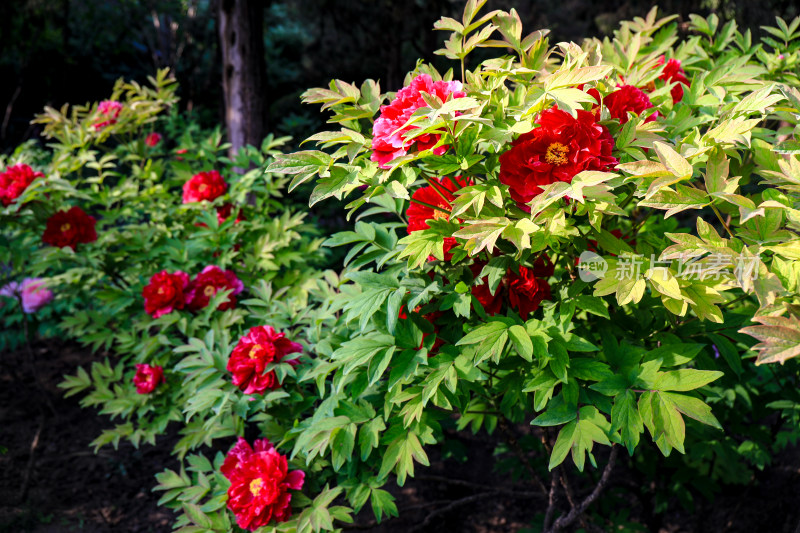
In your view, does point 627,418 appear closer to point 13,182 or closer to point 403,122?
point 403,122

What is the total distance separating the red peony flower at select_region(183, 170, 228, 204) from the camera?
2.77 m

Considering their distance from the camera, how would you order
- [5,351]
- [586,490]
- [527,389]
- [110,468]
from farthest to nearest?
[5,351]
[110,468]
[586,490]
[527,389]

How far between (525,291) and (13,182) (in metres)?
2.26

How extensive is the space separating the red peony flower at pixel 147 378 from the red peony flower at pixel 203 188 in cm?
86

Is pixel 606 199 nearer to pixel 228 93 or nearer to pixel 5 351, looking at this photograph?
pixel 228 93

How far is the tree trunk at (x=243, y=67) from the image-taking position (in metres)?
3.85

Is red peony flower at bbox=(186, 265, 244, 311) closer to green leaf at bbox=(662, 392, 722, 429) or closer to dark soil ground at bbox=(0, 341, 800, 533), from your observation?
dark soil ground at bbox=(0, 341, 800, 533)

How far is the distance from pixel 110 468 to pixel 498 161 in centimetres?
306

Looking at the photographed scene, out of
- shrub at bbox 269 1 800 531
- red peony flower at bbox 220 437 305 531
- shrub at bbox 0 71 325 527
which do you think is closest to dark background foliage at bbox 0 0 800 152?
shrub at bbox 0 71 325 527

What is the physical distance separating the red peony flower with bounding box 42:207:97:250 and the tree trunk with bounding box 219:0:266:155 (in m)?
1.47

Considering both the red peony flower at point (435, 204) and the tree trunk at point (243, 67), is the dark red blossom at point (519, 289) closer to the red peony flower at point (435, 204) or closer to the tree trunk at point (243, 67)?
the red peony flower at point (435, 204)

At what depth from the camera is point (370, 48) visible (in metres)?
8.84

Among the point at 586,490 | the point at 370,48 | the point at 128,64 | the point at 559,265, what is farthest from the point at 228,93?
the point at 128,64

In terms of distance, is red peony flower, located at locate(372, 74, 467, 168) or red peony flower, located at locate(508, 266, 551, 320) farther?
red peony flower, located at locate(508, 266, 551, 320)
